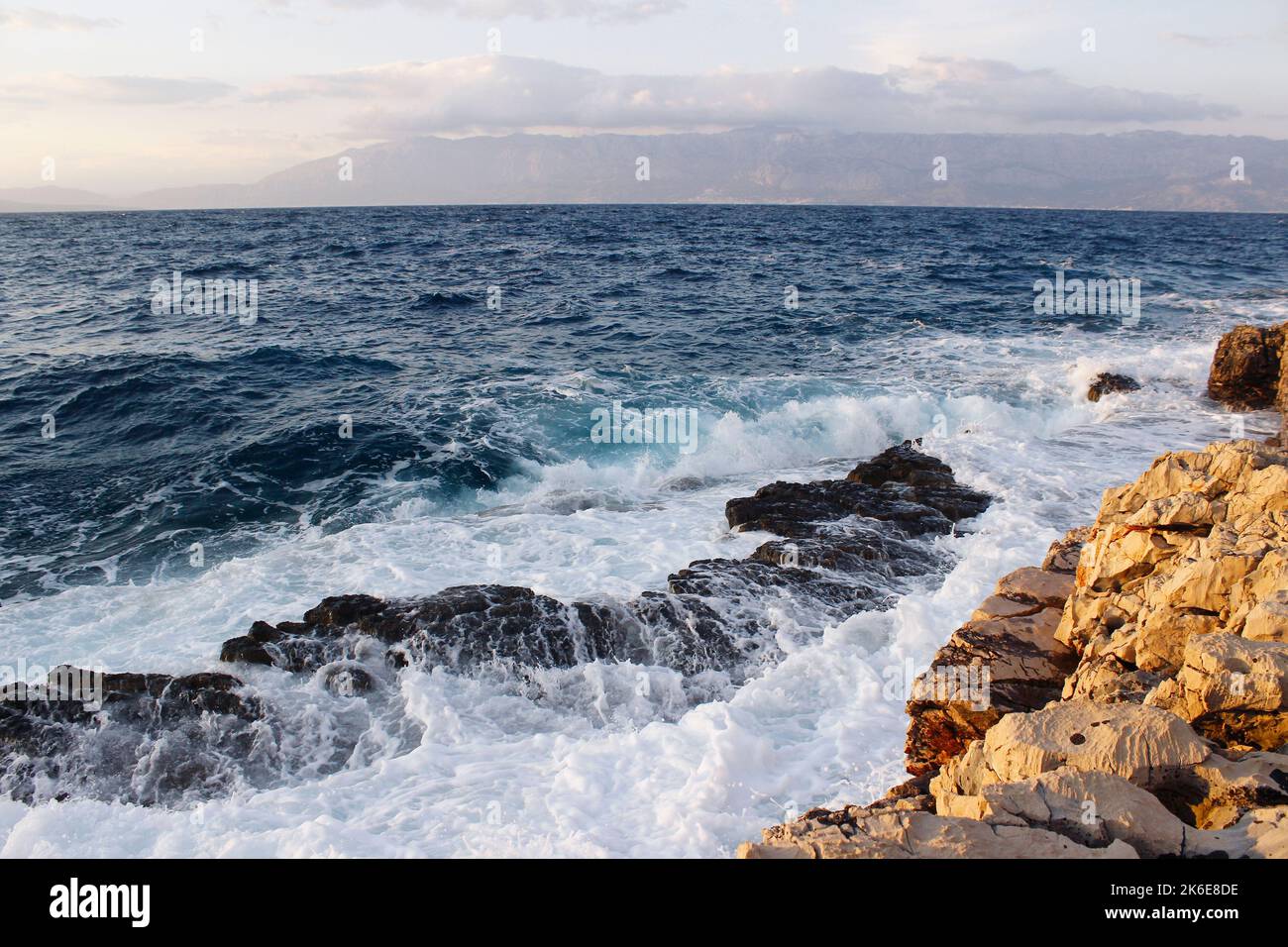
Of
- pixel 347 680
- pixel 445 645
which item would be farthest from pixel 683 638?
pixel 347 680

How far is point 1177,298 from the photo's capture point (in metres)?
35.1

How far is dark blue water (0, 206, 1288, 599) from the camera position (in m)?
15.8

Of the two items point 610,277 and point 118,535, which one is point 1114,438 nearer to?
point 118,535

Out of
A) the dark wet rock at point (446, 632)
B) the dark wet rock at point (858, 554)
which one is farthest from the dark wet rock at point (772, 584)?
the dark wet rock at point (446, 632)

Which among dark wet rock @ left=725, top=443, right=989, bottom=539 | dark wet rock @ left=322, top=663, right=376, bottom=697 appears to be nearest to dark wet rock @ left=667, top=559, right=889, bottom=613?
dark wet rock @ left=725, top=443, right=989, bottom=539

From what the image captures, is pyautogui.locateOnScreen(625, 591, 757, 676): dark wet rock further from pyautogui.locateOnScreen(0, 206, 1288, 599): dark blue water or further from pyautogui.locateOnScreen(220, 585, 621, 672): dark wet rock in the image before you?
pyautogui.locateOnScreen(0, 206, 1288, 599): dark blue water

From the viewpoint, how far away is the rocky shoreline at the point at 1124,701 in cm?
490

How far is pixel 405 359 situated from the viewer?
2502 centimetres

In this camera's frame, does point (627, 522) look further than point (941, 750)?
Yes

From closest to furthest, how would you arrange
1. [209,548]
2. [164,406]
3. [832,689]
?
[832,689]
[209,548]
[164,406]

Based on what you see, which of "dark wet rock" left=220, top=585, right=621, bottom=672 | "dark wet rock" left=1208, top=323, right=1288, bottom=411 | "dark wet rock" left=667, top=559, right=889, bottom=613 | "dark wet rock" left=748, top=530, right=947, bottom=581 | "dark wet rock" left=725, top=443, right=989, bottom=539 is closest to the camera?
"dark wet rock" left=220, top=585, right=621, bottom=672

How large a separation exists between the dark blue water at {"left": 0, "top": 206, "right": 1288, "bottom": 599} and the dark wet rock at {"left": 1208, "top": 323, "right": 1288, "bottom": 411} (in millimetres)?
5212
